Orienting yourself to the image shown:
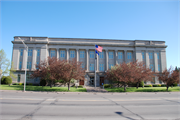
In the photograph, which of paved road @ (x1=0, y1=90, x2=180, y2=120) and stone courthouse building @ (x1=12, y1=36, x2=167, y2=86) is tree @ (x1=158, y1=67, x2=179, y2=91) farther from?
paved road @ (x1=0, y1=90, x2=180, y2=120)

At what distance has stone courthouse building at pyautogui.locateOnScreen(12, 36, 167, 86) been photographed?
1351 inches

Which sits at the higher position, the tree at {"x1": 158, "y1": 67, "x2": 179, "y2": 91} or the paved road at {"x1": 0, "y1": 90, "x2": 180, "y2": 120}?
the tree at {"x1": 158, "y1": 67, "x2": 179, "y2": 91}

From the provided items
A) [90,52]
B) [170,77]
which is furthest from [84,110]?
[90,52]

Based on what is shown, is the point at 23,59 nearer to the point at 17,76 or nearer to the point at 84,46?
the point at 17,76

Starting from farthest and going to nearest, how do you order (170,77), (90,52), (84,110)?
(90,52), (170,77), (84,110)

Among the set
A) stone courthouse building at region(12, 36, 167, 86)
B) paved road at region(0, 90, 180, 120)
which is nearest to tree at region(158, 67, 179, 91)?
stone courthouse building at region(12, 36, 167, 86)

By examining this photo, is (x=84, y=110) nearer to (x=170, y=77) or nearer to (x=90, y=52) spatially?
(x=170, y=77)

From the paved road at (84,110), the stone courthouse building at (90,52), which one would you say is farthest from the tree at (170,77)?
the paved road at (84,110)

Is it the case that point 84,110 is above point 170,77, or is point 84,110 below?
below

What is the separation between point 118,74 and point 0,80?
28.6 m

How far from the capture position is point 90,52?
120 feet

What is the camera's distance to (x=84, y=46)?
118 ft

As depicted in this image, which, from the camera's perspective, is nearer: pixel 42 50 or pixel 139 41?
pixel 42 50

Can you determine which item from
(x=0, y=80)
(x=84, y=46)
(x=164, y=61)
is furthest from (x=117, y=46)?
(x=0, y=80)
